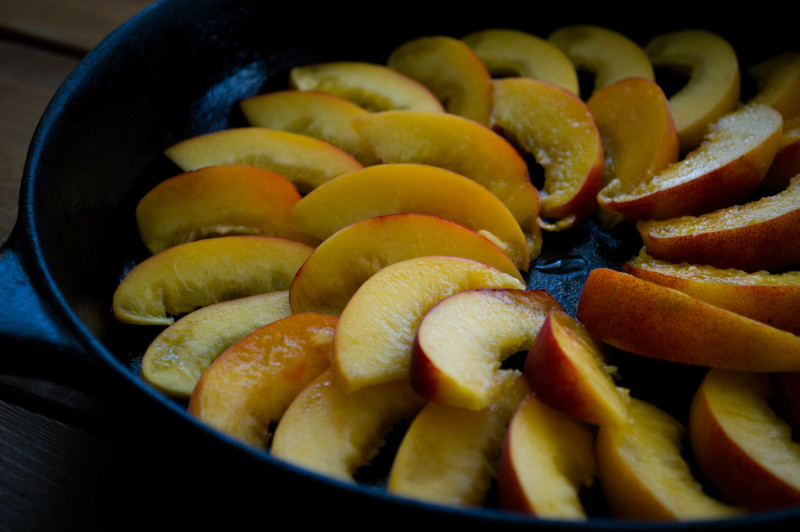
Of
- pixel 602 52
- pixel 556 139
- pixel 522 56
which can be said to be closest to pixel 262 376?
pixel 556 139

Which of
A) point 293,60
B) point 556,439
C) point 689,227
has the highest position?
point 293,60

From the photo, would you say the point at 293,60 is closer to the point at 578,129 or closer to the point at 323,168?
the point at 323,168

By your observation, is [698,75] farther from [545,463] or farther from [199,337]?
[199,337]

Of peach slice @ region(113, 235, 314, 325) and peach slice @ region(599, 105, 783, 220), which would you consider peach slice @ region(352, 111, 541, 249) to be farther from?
peach slice @ region(113, 235, 314, 325)

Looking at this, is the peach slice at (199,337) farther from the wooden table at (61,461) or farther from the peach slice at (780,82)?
the peach slice at (780,82)

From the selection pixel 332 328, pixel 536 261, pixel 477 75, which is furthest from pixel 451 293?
pixel 477 75

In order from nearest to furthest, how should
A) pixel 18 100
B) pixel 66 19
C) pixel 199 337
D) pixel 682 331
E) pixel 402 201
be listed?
pixel 682 331, pixel 199 337, pixel 402 201, pixel 18 100, pixel 66 19

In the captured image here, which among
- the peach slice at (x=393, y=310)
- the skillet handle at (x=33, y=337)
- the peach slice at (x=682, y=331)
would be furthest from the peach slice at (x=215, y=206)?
the peach slice at (x=682, y=331)
